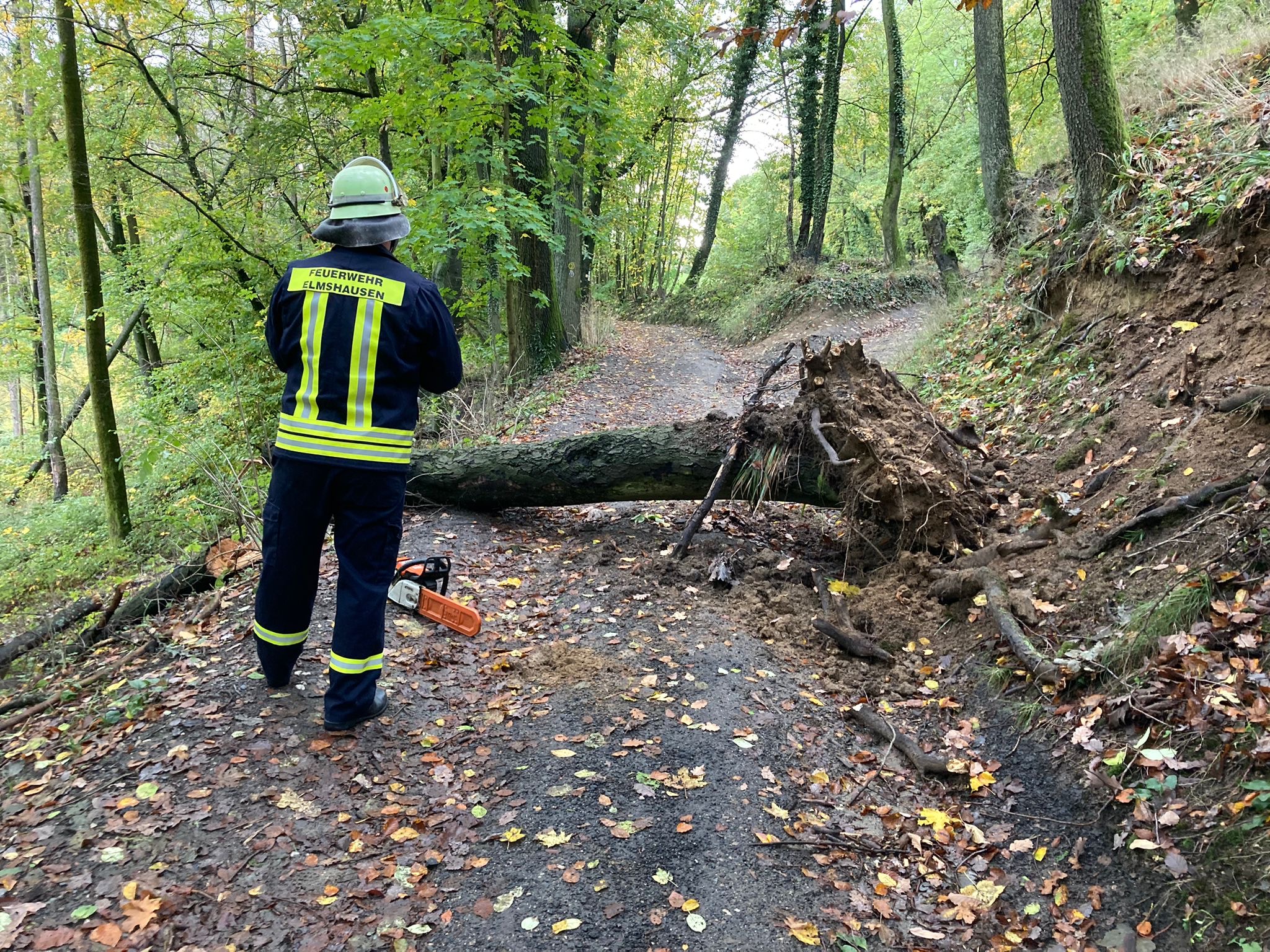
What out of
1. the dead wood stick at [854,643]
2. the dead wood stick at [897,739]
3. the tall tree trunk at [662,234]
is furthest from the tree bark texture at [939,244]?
the tall tree trunk at [662,234]

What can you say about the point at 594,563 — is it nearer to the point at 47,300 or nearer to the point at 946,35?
the point at 47,300

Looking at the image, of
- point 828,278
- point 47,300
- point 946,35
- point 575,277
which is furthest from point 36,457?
point 946,35

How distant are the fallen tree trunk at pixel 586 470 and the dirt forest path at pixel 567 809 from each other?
160 centimetres

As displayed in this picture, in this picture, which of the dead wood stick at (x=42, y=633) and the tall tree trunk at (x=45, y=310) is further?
the tall tree trunk at (x=45, y=310)

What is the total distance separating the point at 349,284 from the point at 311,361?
15.8 inches

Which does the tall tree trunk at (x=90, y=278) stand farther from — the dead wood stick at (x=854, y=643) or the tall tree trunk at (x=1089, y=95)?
the tall tree trunk at (x=1089, y=95)

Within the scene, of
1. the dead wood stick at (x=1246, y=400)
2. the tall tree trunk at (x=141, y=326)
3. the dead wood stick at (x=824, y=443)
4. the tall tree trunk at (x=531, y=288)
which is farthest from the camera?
the tall tree trunk at (x=141, y=326)

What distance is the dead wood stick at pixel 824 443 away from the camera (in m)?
5.04

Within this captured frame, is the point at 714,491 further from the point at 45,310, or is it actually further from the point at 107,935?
the point at 45,310

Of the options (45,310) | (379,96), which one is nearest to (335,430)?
(379,96)

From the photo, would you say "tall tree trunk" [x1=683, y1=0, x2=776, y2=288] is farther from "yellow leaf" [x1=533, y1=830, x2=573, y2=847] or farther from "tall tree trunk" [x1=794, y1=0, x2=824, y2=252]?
"yellow leaf" [x1=533, y1=830, x2=573, y2=847]

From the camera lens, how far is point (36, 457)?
19.0 m

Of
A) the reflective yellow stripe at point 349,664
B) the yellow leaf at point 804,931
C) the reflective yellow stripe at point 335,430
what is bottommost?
the yellow leaf at point 804,931

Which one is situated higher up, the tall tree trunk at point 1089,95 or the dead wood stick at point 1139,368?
the tall tree trunk at point 1089,95
